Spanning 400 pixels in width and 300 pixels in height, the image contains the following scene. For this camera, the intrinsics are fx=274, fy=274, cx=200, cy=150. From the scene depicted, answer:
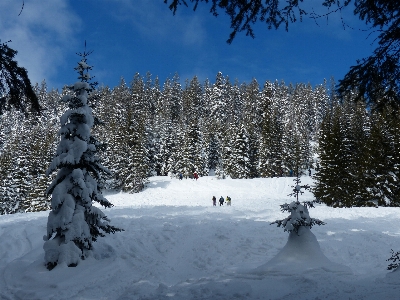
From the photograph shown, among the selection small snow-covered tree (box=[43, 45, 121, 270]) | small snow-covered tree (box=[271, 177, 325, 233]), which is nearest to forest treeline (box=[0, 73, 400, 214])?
small snow-covered tree (box=[43, 45, 121, 270])

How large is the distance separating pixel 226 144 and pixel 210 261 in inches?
1814

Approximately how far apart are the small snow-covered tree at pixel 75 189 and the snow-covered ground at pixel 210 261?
2.16ft

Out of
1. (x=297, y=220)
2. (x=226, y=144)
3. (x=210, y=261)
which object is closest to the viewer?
(x=297, y=220)

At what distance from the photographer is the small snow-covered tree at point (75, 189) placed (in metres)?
9.76

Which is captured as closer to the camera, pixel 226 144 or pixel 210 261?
pixel 210 261

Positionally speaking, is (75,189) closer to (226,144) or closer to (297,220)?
(297,220)

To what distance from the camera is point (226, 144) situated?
57812mm

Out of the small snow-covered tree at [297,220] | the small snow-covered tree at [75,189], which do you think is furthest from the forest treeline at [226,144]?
the small snow-covered tree at [297,220]

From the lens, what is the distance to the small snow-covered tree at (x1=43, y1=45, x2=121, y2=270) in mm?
9758

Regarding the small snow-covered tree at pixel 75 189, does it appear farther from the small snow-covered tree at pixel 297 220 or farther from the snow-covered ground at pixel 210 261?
the small snow-covered tree at pixel 297 220

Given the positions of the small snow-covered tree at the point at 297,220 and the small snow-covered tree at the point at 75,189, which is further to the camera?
the small snow-covered tree at the point at 297,220

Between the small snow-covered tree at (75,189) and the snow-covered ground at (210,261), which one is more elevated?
the small snow-covered tree at (75,189)

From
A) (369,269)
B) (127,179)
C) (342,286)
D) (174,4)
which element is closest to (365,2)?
(174,4)

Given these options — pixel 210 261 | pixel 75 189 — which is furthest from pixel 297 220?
pixel 75 189
